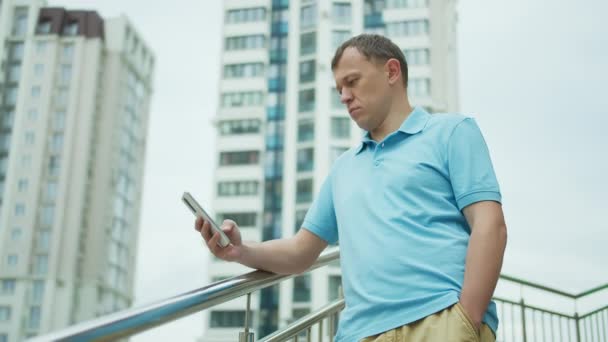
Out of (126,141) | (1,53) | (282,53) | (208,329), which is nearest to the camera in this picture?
(208,329)

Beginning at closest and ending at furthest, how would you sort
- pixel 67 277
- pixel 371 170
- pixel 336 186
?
1. pixel 371 170
2. pixel 336 186
3. pixel 67 277

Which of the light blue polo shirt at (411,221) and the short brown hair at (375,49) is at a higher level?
the short brown hair at (375,49)

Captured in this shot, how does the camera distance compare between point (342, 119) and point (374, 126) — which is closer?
point (374, 126)

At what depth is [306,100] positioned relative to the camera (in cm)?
3127

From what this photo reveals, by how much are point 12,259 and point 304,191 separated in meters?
21.4

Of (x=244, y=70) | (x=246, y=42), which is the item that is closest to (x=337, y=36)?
(x=246, y=42)

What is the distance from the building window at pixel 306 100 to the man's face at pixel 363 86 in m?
29.4

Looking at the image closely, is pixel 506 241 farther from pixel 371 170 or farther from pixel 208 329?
pixel 208 329

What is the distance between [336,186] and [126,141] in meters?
48.6

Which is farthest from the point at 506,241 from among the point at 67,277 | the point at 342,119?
the point at 67,277

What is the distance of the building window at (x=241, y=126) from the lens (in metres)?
32.1

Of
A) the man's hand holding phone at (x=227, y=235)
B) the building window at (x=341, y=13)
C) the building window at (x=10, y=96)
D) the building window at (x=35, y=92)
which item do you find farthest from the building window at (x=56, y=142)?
the man's hand holding phone at (x=227, y=235)

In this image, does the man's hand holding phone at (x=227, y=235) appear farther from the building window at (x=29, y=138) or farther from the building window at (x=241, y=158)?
the building window at (x=29, y=138)

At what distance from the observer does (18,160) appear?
42969 millimetres
